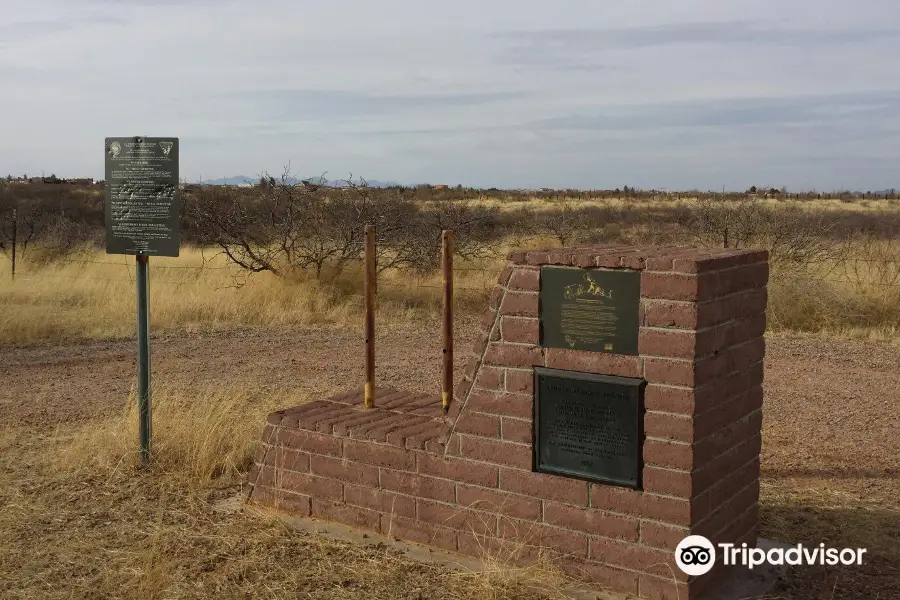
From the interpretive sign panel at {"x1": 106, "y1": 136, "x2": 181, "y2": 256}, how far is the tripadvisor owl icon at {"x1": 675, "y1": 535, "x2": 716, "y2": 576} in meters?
3.63

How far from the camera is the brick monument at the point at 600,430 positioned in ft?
12.2

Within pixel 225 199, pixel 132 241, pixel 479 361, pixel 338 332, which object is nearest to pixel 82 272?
pixel 225 199

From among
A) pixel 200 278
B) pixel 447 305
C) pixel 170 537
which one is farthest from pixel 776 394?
pixel 200 278

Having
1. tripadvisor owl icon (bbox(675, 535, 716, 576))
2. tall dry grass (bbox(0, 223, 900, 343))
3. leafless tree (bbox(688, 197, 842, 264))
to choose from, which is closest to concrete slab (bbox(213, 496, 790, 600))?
tripadvisor owl icon (bbox(675, 535, 716, 576))

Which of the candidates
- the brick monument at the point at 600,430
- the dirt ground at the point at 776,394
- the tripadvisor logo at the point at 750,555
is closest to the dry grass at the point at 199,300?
the dirt ground at the point at 776,394

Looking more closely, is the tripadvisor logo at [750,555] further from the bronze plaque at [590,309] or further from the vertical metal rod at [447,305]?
the vertical metal rod at [447,305]

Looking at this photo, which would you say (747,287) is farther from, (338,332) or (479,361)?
(338,332)

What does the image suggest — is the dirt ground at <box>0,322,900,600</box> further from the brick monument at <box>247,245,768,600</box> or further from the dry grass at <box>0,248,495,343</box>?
the dry grass at <box>0,248,495,343</box>

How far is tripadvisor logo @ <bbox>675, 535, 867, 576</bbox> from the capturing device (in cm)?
374

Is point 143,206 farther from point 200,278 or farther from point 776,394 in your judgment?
point 200,278

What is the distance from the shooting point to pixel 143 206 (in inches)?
230

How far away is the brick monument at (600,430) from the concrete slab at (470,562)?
6cm

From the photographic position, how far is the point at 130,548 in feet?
15.1

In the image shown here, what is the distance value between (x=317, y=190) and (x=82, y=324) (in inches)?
232
